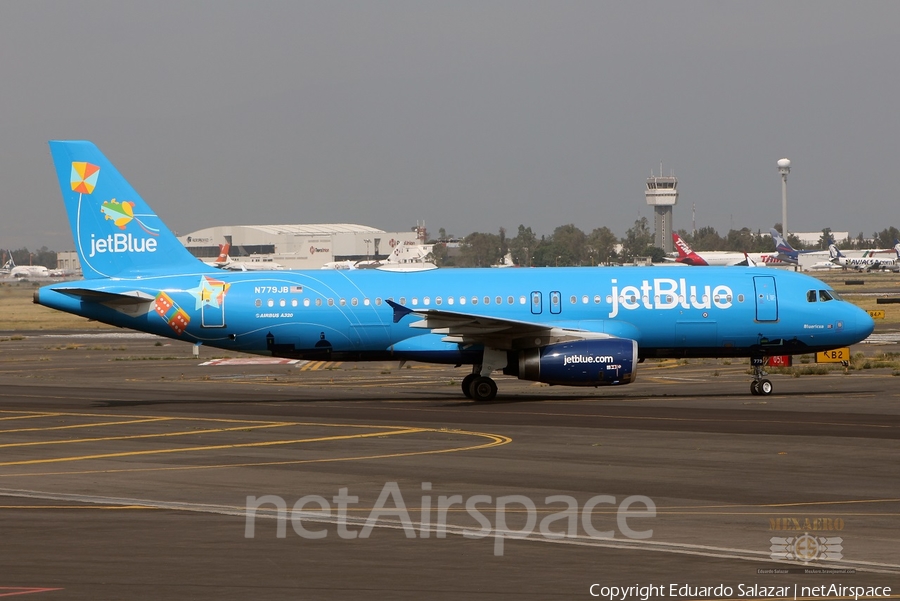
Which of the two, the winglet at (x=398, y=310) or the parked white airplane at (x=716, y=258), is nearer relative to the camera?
the winglet at (x=398, y=310)

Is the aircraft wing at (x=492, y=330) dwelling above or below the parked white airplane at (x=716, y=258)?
below

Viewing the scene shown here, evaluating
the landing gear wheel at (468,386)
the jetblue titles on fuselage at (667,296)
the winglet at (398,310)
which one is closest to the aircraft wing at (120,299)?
the winglet at (398,310)

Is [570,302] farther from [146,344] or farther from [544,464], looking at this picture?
[146,344]

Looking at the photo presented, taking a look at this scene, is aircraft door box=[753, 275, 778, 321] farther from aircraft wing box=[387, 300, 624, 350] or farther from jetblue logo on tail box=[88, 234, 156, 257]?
jetblue logo on tail box=[88, 234, 156, 257]

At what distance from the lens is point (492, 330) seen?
34.2 m

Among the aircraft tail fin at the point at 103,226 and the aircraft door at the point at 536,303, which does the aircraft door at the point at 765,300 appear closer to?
the aircraft door at the point at 536,303

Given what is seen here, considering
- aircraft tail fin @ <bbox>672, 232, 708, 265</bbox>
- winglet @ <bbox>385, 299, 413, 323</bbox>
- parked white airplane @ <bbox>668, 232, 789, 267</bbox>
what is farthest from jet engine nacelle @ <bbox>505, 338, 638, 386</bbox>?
aircraft tail fin @ <bbox>672, 232, 708, 265</bbox>

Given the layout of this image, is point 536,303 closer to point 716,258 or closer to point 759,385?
point 759,385

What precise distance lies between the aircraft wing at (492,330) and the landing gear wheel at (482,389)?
1.14m

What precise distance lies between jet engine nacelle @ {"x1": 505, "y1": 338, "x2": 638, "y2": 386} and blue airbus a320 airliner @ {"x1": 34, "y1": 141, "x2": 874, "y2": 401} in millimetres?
1374

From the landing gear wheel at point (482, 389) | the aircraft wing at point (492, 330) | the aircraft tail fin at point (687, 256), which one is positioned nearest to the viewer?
the aircraft wing at point (492, 330)

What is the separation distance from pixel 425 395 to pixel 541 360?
5698mm

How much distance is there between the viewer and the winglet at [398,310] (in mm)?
34188

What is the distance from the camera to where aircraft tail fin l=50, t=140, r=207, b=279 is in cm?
3694
